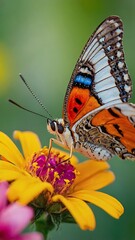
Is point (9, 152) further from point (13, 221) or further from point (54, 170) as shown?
point (13, 221)

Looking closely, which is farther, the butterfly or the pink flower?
the butterfly

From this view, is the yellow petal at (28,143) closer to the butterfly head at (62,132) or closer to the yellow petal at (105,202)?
the butterfly head at (62,132)

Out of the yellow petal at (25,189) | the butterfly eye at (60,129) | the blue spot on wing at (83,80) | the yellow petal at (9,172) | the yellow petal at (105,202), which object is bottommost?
the yellow petal at (105,202)

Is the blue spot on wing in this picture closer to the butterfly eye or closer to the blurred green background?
Answer: the butterfly eye

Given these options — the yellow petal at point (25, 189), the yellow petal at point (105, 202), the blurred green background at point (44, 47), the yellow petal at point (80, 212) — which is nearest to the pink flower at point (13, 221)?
the yellow petal at point (25, 189)

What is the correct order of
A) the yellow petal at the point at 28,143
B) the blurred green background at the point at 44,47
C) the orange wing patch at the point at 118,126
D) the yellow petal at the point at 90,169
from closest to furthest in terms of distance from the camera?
the orange wing patch at the point at 118,126
the yellow petal at the point at 90,169
the yellow petal at the point at 28,143
the blurred green background at the point at 44,47

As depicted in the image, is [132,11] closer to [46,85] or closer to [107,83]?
[46,85]

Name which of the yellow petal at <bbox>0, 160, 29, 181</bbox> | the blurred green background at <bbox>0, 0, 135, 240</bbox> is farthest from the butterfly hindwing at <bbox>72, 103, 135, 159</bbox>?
the blurred green background at <bbox>0, 0, 135, 240</bbox>

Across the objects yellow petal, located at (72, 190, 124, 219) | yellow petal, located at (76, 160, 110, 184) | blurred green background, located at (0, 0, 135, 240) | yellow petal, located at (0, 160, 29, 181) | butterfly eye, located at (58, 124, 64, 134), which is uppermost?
blurred green background, located at (0, 0, 135, 240)
